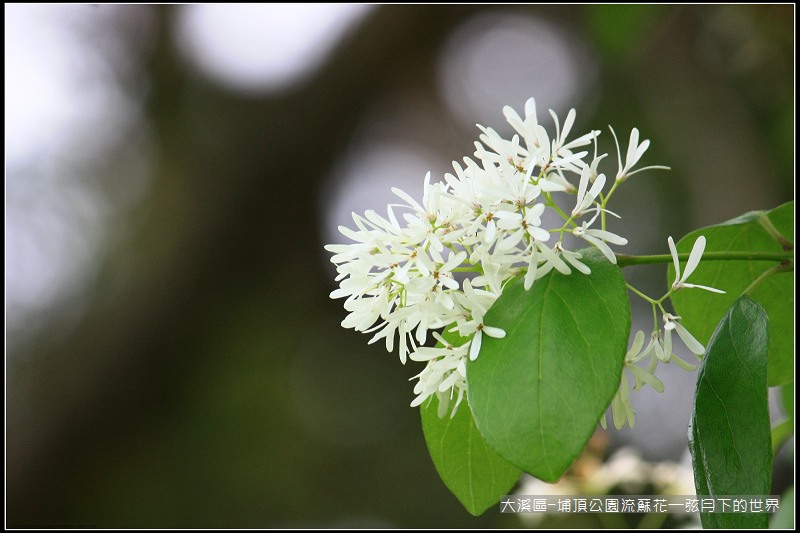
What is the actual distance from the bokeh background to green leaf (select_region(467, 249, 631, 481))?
1.36 metres

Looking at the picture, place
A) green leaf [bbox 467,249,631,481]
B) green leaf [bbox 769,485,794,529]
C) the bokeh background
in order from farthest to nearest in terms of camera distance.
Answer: the bokeh background
green leaf [bbox 769,485,794,529]
green leaf [bbox 467,249,631,481]

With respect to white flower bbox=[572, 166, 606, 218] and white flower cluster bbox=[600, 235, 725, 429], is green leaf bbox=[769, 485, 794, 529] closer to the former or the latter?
white flower cluster bbox=[600, 235, 725, 429]

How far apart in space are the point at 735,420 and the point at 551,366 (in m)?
0.13

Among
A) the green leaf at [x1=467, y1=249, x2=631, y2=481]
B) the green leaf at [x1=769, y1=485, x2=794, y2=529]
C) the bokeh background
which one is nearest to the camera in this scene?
the green leaf at [x1=467, y1=249, x2=631, y2=481]

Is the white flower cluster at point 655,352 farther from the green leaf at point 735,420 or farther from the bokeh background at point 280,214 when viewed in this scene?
the bokeh background at point 280,214

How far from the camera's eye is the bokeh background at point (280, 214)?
6.45ft

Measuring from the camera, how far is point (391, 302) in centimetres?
44

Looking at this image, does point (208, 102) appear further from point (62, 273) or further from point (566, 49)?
point (566, 49)

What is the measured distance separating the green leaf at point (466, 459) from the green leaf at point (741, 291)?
0.61 feet

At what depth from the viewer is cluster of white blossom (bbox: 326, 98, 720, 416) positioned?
41cm

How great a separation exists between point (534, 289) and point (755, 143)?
5.40 ft

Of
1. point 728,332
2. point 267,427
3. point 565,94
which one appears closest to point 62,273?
point 267,427

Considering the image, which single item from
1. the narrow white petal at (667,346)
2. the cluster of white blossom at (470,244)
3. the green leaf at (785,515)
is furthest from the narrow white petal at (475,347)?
the green leaf at (785,515)

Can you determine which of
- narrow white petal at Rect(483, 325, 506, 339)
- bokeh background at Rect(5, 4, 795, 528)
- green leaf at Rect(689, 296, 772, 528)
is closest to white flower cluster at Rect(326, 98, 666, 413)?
narrow white petal at Rect(483, 325, 506, 339)
